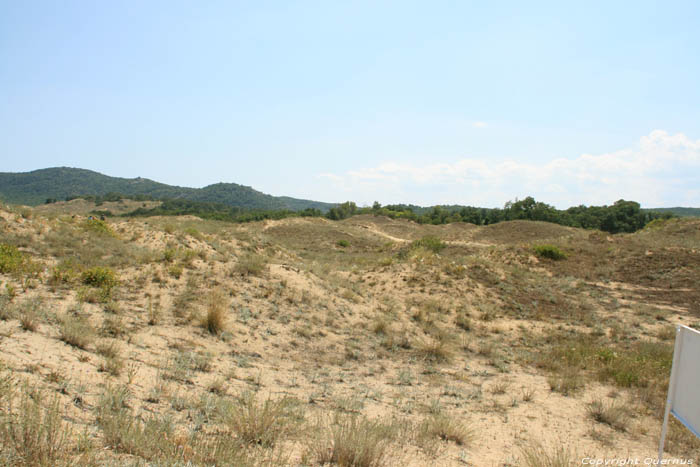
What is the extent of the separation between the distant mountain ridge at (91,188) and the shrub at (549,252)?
315 feet

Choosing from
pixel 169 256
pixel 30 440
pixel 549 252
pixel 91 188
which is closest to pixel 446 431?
pixel 30 440

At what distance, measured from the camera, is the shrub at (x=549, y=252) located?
23703 mm

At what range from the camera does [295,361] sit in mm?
7348

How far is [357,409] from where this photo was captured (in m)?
5.09

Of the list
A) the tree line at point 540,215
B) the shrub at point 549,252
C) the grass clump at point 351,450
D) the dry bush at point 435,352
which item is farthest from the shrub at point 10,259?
the tree line at point 540,215

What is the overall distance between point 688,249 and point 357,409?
27.2 meters

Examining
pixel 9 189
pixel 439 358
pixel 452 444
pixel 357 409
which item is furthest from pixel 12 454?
pixel 9 189

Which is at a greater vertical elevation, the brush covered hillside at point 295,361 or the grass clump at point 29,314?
the grass clump at point 29,314

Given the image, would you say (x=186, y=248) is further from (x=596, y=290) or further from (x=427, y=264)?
(x=596, y=290)

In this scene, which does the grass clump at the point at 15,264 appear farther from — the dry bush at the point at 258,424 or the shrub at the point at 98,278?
the dry bush at the point at 258,424

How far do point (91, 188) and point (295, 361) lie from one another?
13128cm

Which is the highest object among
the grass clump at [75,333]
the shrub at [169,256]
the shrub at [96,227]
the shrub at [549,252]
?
the shrub at [549,252]

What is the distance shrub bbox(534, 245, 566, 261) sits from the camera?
23.7 m

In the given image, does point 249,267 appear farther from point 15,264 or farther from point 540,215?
point 540,215
